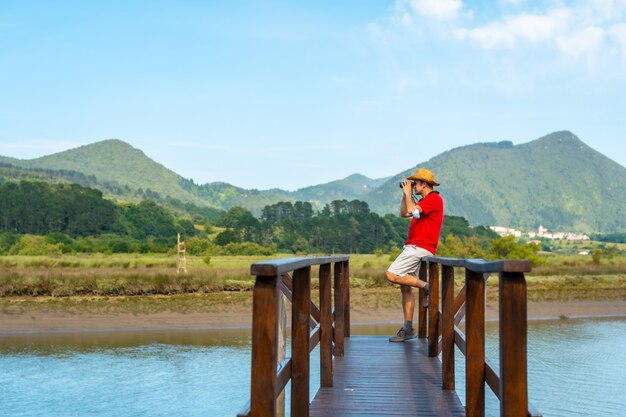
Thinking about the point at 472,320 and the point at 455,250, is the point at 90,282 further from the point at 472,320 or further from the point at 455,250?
the point at 455,250

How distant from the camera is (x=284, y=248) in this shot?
83688 millimetres

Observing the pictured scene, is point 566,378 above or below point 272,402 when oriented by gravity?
below

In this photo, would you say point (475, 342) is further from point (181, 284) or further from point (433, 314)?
point (181, 284)

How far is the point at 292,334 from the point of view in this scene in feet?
14.3

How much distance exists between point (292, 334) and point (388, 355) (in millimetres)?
3428

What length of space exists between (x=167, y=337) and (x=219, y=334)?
126cm

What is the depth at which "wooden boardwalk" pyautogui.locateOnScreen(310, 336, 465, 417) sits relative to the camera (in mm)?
5078

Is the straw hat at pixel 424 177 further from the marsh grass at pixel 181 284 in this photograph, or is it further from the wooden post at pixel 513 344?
the marsh grass at pixel 181 284

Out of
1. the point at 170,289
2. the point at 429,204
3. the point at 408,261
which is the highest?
the point at 429,204

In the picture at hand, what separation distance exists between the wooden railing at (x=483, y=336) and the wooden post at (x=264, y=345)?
36.8 inches

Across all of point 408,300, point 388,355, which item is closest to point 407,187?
point 408,300

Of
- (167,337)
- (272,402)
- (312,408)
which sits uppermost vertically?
(272,402)

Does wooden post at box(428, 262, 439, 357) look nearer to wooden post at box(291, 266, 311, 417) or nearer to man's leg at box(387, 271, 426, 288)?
man's leg at box(387, 271, 426, 288)

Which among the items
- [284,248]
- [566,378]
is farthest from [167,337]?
[284,248]
